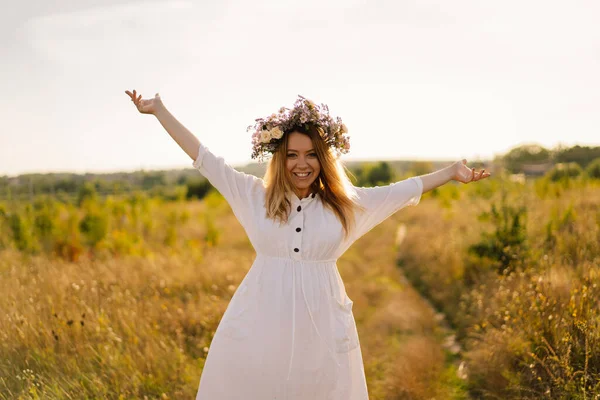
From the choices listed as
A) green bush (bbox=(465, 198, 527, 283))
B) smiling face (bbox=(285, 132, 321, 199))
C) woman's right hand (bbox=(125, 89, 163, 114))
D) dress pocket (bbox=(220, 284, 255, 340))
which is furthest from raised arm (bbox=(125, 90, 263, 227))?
green bush (bbox=(465, 198, 527, 283))

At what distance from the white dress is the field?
1.63 meters

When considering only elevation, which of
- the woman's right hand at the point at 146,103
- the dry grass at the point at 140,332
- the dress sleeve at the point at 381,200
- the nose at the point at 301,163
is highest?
the woman's right hand at the point at 146,103

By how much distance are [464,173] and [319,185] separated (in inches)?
35.5

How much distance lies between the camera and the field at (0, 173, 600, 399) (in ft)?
12.8

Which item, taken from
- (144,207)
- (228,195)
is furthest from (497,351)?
(144,207)

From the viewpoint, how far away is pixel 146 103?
9.34 ft

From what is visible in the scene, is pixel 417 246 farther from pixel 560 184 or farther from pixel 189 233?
pixel 189 233

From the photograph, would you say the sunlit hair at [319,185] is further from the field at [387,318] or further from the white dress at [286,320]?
the field at [387,318]

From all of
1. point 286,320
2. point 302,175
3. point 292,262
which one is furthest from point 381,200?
point 286,320

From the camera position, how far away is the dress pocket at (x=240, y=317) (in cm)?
266

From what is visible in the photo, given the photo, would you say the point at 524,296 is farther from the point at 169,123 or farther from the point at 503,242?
the point at 169,123

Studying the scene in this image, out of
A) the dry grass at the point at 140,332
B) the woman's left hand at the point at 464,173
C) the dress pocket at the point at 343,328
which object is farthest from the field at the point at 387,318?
the dress pocket at the point at 343,328

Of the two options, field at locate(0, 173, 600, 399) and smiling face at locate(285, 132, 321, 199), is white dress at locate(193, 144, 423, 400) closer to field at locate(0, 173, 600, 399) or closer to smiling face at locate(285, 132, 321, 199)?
smiling face at locate(285, 132, 321, 199)

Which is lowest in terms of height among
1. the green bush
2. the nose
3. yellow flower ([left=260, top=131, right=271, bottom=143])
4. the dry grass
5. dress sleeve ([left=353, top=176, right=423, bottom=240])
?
the dry grass
